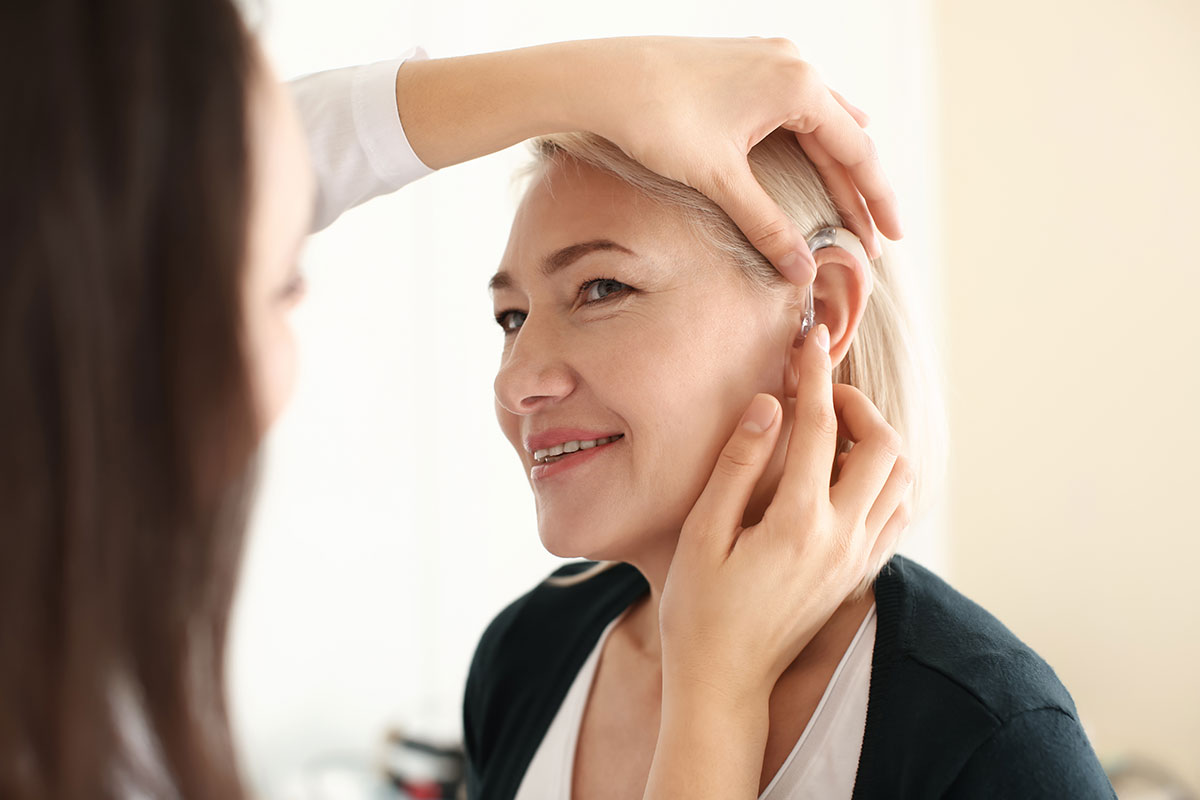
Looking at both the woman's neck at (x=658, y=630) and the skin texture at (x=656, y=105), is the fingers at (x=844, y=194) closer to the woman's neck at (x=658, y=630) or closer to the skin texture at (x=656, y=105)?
the skin texture at (x=656, y=105)

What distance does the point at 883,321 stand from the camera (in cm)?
123

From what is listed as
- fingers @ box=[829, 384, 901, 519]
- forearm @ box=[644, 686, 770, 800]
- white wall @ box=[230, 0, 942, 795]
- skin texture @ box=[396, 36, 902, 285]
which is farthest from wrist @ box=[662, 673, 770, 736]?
white wall @ box=[230, 0, 942, 795]

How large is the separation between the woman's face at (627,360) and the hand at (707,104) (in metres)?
0.13

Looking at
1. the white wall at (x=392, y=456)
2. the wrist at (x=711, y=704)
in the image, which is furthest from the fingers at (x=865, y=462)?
the white wall at (x=392, y=456)

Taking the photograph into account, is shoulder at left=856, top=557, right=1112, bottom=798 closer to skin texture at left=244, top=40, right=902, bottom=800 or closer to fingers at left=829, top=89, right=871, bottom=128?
skin texture at left=244, top=40, right=902, bottom=800

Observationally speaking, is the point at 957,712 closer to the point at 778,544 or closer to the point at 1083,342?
the point at 778,544

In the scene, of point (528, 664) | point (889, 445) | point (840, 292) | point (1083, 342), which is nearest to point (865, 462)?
point (889, 445)

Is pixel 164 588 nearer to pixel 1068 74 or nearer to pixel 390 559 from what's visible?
pixel 390 559

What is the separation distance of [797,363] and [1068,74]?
258 cm

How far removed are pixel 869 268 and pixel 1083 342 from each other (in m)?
2.36

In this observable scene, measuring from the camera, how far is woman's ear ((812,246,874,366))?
1.14 m

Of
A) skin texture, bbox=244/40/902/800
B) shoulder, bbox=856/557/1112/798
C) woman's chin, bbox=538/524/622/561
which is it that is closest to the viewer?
shoulder, bbox=856/557/1112/798

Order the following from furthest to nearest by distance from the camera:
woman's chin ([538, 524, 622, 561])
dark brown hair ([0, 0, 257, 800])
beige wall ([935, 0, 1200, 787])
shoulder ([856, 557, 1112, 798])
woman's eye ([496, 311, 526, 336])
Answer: beige wall ([935, 0, 1200, 787]), woman's eye ([496, 311, 526, 336]), woman's chin ([538, 524, 622, 561]), shoulder ([856, 557, 1112, 798]), dark brown hair ([0, 0, 257, 800])

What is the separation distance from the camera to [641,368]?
1.12m
